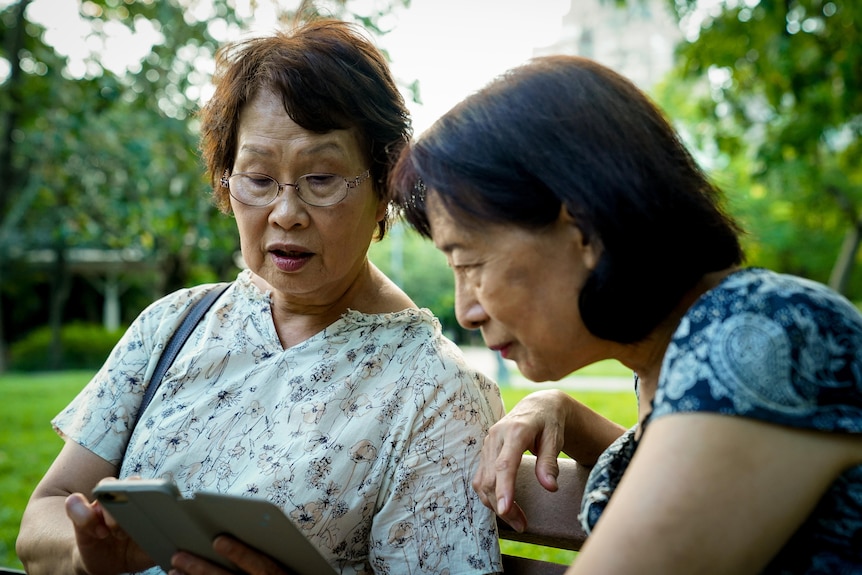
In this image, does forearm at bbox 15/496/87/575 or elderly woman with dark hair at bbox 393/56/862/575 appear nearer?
elderly woman with dark hair at bbox 393/56/862/575

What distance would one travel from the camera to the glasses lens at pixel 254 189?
237 centimetres

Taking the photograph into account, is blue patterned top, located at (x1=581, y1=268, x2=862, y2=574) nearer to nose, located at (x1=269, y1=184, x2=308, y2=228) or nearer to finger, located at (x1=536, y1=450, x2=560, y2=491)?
finger, located at (x1=536, y1=450, x2=560, y2=491)

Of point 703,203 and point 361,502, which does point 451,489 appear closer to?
point 361,502

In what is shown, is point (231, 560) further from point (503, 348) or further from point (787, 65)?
point (787, 65)

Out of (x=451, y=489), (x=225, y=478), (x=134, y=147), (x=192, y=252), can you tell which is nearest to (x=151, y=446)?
(x=225, y=478)

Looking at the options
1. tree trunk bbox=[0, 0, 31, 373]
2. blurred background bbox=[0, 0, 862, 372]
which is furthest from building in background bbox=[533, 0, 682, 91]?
tree trunk bbox=[0, 0, 31, 373]

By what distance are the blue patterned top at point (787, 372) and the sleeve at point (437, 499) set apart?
0.80m

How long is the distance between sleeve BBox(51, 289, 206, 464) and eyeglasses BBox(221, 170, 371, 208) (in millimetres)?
476

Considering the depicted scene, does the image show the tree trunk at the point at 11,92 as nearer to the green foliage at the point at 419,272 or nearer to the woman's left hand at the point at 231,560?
the green foliage at the point at 419,272

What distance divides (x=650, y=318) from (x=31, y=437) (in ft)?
28.9

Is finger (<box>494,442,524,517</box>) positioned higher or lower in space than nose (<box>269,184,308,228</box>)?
lower

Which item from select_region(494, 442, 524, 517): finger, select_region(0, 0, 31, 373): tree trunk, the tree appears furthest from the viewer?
select_region(0, 0, 31, 373): tree trunk

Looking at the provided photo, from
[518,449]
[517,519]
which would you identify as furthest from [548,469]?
[517,519]

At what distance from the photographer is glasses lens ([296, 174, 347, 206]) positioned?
2.34m
